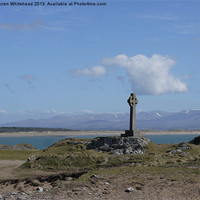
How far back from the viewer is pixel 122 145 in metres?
44.8

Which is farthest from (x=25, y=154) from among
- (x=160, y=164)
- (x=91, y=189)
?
(x=91, y=189)

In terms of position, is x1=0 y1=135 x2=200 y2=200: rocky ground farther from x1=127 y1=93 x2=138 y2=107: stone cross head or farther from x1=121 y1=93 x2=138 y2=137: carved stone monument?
x1=127 y1=93 x2=138 y2=107: stone cross head

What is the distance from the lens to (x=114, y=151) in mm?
42938

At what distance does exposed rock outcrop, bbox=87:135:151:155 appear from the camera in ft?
141

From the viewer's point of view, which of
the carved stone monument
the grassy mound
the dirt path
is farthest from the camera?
the carved stone monument

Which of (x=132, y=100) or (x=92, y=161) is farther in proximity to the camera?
(x=132, y=100)

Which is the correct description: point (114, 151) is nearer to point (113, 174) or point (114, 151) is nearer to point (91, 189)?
point (113, 174)

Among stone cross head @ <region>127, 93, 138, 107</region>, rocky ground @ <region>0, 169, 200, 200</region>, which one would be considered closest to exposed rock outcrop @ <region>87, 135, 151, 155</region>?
stone cross head @ <region>127, 93, 138, 107</region>

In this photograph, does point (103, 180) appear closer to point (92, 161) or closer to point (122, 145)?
point (92, 161)

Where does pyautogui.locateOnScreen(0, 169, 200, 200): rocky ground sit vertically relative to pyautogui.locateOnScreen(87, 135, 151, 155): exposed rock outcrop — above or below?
below

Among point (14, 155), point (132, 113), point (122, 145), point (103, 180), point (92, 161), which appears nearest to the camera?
point (103, 180)

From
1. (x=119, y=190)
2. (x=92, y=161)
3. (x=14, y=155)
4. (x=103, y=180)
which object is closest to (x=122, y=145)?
(x=92, y=161)

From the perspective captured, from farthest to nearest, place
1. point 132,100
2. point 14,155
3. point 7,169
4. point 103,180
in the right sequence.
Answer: point 132,100
point 14,155
point 7,169
point 103,180

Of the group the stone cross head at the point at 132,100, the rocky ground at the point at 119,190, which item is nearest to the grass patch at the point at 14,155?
the stone cross head at the point at 132,100
